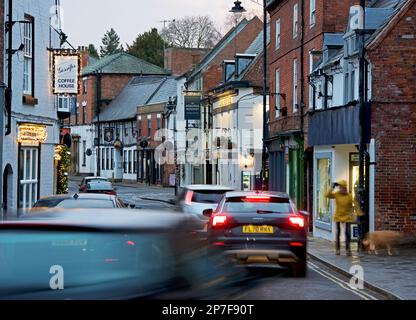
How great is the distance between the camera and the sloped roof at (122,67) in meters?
105

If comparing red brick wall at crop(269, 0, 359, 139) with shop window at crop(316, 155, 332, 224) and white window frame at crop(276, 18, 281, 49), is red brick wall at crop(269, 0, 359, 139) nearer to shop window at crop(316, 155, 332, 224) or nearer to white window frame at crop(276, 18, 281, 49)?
white window frame at crop(276, 18, 281, 49)

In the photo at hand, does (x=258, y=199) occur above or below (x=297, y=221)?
above

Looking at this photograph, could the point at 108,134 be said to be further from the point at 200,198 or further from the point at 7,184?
the point at 200,198

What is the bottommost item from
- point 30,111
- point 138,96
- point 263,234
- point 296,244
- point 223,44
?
point 296,244

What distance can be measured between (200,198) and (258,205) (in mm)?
7001

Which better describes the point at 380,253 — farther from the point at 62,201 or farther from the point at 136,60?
the point at 136,60

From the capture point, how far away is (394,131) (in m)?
25.8

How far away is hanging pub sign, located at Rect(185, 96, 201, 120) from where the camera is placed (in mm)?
66375

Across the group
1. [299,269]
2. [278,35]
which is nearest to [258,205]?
[299,269]

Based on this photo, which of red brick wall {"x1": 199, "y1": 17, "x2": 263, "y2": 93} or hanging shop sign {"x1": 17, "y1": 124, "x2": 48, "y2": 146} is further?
red brick wall {"x1": 199, "y1": 17, "x2": 263, "y2": 93}

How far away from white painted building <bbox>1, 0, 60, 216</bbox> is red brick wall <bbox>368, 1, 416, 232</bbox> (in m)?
10.3

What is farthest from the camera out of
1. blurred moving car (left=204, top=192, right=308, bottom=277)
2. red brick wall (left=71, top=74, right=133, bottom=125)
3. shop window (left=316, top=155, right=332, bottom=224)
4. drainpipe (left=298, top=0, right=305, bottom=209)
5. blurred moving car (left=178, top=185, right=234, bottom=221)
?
red brick wall (left=71, top=74, right=133, bottom=125)

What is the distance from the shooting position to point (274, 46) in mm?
43125

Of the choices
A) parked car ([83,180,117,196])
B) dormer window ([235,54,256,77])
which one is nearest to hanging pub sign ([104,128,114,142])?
dormer window ([235,54,256,77])
